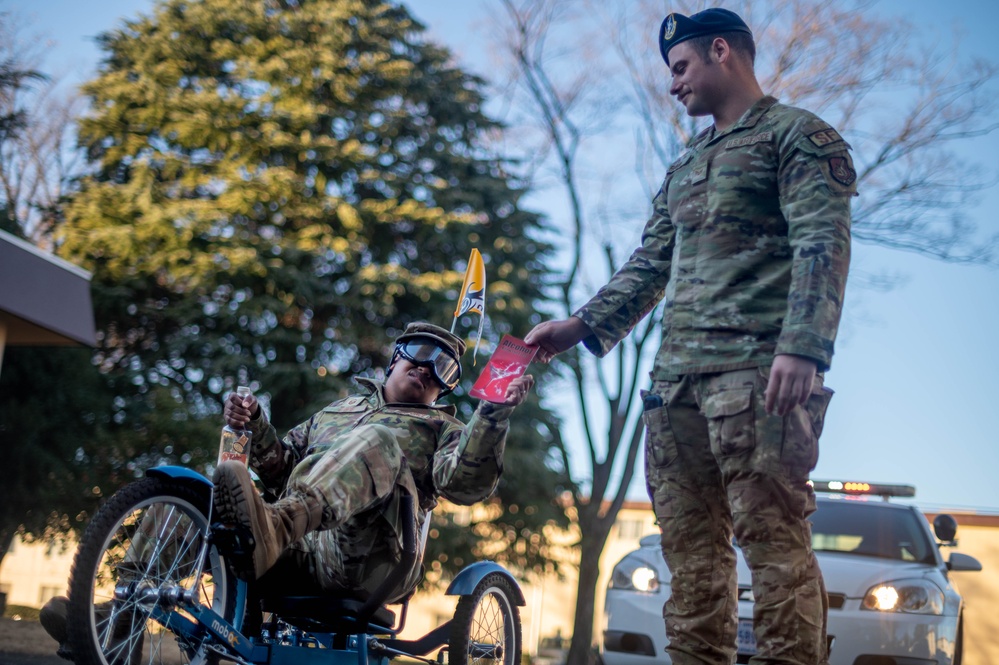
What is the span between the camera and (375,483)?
375 cm

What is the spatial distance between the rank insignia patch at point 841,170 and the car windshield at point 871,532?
16.3ft

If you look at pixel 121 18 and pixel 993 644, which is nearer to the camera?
pixel 121 18

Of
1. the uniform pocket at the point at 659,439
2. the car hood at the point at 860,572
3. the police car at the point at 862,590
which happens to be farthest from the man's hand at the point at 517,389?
the car hood at the point at 860,572

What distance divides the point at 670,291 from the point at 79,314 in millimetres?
8078

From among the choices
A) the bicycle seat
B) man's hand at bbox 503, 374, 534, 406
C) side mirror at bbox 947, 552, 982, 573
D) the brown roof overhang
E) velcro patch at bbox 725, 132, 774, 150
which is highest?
the brown roof overhang

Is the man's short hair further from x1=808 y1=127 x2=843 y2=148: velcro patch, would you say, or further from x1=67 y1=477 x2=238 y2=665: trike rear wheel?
x1=67 y1=477 x2=238 y2=665: trike rear wheel

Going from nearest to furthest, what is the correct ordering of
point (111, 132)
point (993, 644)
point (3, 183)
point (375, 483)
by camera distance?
point (375, 483), point (111, 132), point (3, 183), point (993, 644)

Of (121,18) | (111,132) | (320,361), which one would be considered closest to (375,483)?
(320,361)

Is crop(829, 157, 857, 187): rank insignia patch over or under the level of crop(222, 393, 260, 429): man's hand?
over

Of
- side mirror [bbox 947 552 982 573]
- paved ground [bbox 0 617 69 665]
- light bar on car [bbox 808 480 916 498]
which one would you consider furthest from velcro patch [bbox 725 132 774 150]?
paved ground [bbox 0 617 69 665]

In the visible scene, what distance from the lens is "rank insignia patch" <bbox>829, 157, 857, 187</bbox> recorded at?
299 cm

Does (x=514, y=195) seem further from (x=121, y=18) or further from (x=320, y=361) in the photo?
(x=121, y=18)

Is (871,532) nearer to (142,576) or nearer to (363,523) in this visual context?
(363,523)

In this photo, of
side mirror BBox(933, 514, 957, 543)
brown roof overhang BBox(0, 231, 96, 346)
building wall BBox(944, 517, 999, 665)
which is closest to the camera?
side mirror BBox(933, 514, 957, 543)
